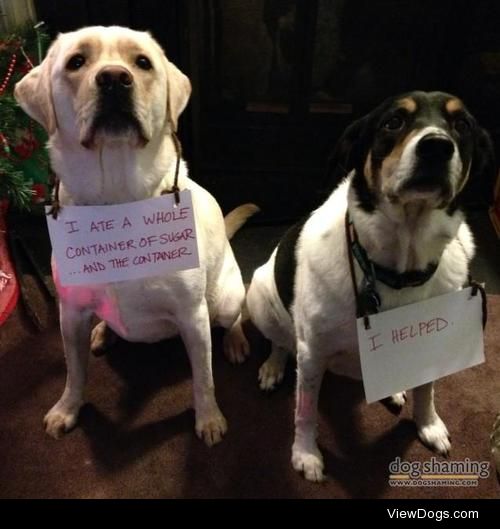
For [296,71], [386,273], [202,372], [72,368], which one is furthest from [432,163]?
[296,71]

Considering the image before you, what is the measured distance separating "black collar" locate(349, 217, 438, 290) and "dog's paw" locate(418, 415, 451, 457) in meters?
0.51

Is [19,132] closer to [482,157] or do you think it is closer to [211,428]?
[211,428]

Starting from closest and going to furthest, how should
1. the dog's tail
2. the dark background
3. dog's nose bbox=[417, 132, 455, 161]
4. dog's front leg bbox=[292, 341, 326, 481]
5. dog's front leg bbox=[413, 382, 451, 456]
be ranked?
dog's nose bbox=[417, 132, 455, 161]
dog's front leg bbox=[292, 341, 326, 481]
dog's front leg bbox=[413, 382, 451, 456]
the dog's tail
the dark background

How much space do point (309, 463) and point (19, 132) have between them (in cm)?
122

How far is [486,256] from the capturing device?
2.33 m

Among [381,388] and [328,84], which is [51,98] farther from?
[328,84]

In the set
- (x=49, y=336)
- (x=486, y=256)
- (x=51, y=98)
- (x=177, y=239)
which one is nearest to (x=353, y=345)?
(x=177, y=239)

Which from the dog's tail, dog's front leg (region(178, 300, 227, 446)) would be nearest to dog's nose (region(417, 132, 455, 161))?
dog's front leg (region(178, 300, 227, 446))

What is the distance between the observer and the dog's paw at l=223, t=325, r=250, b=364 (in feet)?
5.72

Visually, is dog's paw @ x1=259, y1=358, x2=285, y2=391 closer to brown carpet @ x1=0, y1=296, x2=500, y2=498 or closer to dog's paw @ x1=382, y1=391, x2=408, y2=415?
brown carpet @ x1=0, y1=296, x2=500, y2=498

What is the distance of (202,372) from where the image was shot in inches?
56.9

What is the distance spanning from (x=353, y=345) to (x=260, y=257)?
107cm

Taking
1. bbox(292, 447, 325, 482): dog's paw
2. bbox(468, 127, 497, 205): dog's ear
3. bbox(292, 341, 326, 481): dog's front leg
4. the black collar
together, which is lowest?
bbox(292, 447, 325, 482): dog's paw

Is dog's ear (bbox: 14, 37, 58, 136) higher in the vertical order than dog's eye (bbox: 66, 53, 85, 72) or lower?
lower
